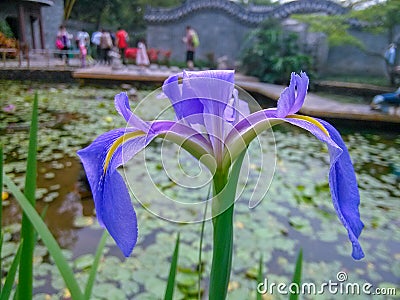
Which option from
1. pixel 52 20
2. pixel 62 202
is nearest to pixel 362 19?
pixel 62 202

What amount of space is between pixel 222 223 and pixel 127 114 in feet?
0.48

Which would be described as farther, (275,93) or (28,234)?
(275,93)

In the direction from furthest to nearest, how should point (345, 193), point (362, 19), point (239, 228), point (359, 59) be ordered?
point (359, 59)
point (362, 19)
point (239, 228)
point (345, 193)

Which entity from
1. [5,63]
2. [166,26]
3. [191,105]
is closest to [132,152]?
[191,105]

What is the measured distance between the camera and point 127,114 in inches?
14.3

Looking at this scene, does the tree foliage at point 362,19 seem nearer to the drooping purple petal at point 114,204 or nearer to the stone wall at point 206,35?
the stone wall at point 206,35

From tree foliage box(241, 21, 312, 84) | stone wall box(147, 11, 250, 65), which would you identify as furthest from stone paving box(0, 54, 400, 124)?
stone wall box(147, 11, 250, 65)

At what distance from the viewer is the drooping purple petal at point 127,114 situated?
0.34 metres

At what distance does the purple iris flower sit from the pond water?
10cm

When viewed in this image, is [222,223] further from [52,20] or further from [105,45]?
[52,20]

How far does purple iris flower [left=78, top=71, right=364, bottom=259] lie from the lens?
336 millimetres

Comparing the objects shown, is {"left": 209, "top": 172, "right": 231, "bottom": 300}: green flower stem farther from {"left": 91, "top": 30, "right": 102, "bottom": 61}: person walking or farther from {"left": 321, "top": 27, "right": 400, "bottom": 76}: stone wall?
{"left": 91, "top": 30, "right": 102, "bottom": 61}: person walking

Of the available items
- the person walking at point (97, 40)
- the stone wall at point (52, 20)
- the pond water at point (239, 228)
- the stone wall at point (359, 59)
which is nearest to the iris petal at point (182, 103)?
the pond water at point (239, 228)

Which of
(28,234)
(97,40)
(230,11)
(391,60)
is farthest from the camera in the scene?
(230,11)
